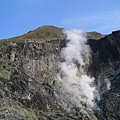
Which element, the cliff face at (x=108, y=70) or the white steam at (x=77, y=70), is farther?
the white steam at (x=77, y=70)

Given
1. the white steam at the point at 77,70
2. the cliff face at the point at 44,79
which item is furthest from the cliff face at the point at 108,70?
the white steam at the point at 77,70

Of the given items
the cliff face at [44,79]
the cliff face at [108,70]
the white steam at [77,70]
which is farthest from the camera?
the white steam at [77,70]

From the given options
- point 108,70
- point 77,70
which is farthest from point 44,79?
point 108,70

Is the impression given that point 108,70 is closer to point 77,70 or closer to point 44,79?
point 77,70

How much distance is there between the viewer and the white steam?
90525mm

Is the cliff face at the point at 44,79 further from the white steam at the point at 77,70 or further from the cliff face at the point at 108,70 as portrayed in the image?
the white steam at the point at 77,70

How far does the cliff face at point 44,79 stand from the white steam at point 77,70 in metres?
1.86

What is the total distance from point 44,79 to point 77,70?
44.5 ft

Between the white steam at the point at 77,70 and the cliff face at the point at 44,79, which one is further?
the white steam at the point at 77,70

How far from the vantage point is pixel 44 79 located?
91438mm

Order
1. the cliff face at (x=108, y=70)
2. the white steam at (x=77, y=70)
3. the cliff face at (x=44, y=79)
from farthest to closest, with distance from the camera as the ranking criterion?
the white steam at (x=77, y=70) < the cliff face at (x=108, y=70) < the cliff face at (x=44, y=79)

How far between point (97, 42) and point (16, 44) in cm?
2675

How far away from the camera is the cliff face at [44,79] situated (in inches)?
3009

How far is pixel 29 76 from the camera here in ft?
289
